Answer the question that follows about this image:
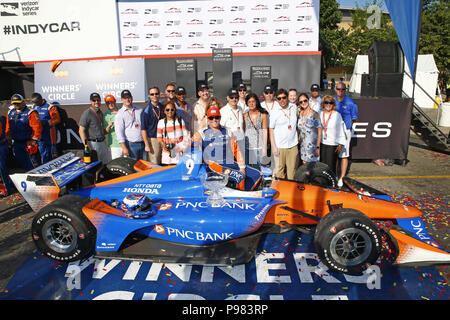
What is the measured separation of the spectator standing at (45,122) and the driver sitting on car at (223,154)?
3.89 meters

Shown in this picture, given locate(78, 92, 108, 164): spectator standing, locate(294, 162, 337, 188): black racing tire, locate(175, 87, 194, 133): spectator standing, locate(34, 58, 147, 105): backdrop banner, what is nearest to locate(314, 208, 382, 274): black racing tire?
locate(294, 162, 337, 188): black racing tire

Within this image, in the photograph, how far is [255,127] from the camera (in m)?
5.33

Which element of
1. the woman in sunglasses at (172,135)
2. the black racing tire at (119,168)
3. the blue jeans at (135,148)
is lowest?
the black racing tire at (119,168)

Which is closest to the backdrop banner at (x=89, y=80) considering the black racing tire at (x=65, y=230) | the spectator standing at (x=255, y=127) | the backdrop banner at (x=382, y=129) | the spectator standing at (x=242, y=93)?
the spectator standing at (x=242, y=93)

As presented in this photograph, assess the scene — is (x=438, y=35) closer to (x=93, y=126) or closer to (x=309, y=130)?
(x=309, y=130)

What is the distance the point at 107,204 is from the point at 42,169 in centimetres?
105

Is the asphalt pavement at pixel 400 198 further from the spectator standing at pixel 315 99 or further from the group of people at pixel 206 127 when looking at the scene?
the spectator standing at pixel 315 99

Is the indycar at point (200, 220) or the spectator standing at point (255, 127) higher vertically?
the spectator standing at point (255, 127)

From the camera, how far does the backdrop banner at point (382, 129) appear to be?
25.0 feet

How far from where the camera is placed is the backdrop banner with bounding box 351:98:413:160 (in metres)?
7.61

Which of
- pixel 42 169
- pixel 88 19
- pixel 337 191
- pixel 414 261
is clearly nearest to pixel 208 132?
pixel 337 191

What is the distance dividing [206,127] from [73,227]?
2.60m

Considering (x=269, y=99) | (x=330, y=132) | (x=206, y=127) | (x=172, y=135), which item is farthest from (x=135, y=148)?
(x=330, y=132)

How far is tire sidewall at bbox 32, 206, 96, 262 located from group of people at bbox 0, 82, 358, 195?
1876 millimetres
